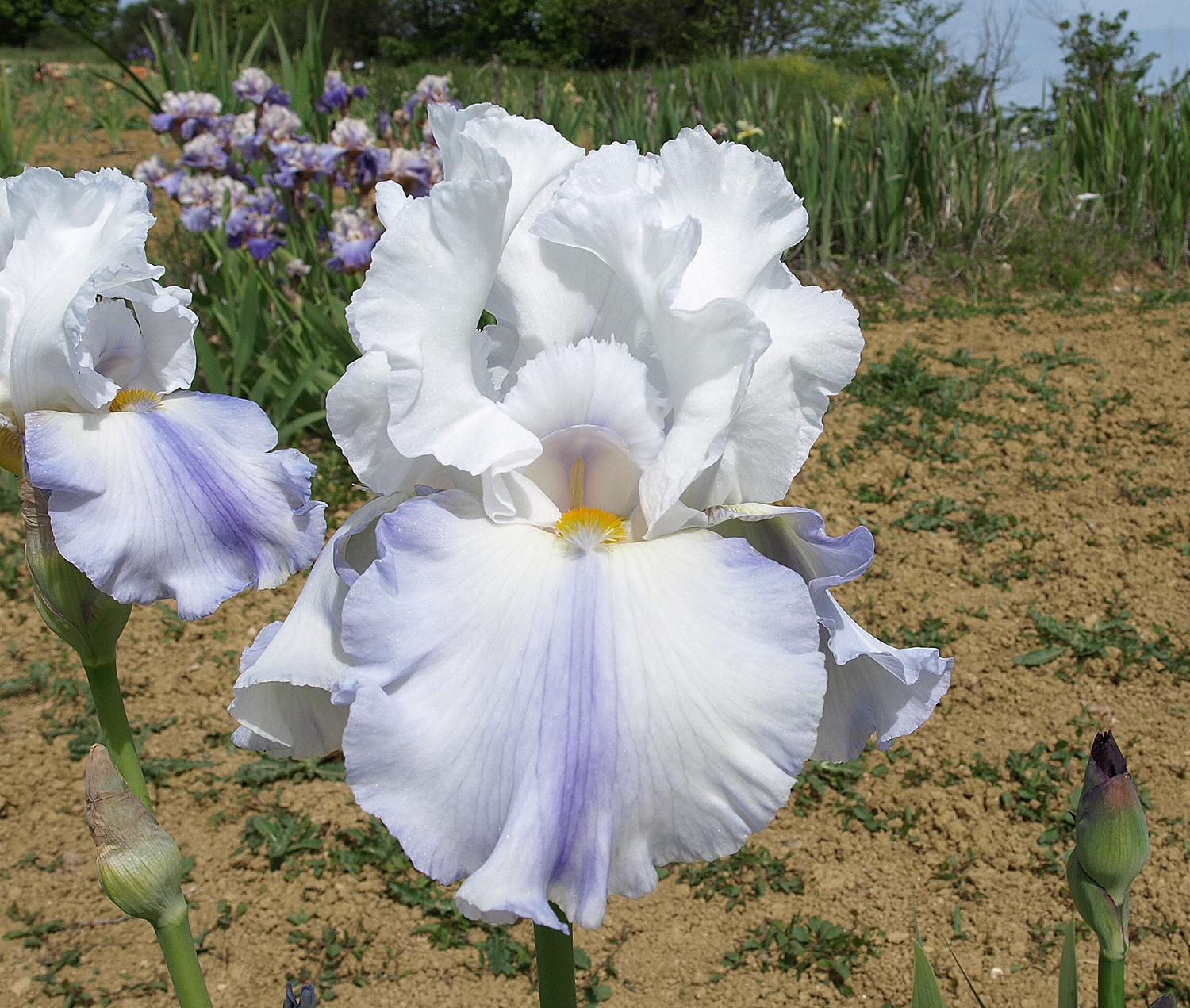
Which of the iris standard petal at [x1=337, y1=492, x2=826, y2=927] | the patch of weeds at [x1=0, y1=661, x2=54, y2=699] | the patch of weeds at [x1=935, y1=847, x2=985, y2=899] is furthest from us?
the patch of weeds at [x1=0, y1=661, x2=54, y2=699]

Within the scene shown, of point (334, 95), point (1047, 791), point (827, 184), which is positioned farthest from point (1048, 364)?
point (334, 95)

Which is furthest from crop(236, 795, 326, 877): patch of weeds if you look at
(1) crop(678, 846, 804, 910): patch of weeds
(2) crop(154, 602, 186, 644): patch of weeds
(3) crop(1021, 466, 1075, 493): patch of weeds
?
(3) crop(1021, 466, 1075, 493): patch of weeds

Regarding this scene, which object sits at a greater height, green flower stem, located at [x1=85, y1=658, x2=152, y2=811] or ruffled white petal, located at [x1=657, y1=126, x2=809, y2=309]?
ruffled white petal, located at [x1=657, y1=126, x2=809, y2=309]

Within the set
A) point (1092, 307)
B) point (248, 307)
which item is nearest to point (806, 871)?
point (248, 307)

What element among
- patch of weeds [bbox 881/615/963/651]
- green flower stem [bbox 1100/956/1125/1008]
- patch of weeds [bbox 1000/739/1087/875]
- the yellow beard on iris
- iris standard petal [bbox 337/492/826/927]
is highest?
the yellow beard on iris

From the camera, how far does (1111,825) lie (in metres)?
0.84

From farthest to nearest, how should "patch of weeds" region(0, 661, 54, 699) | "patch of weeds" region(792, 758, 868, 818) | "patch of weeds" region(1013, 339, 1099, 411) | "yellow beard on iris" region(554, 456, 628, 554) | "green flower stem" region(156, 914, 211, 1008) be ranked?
1. "patch of weeds" region(1013, 339, 1099, 411)
2. "patch of weeds" region(0, 661, 54, 699)
3. "patch of weeds" region(792, 758, 868, 818)
4. "green flower stem" region(156, 914, 211, 1008)
5. "yellow beard on iris" region(554, 456, 628, 554)

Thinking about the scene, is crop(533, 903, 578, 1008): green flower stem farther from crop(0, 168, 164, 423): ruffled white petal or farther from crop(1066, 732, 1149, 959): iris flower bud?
crop(0, 168, 164, 423): ruffled white petal

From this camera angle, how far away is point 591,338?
746mm

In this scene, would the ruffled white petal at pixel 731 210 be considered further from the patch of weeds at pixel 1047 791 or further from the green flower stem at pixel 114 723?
the patch of weeds at pixel 1047 791

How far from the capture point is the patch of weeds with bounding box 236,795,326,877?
6.78ft

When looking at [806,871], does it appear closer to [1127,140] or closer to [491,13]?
[1127,140]

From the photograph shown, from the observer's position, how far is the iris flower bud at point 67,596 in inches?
34.9

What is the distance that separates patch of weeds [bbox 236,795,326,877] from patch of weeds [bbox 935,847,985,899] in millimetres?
1214
